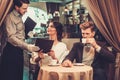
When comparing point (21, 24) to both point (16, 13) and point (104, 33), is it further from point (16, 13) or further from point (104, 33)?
point (104, 33)

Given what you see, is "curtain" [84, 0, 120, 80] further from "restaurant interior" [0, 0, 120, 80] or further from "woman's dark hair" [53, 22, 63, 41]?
"woman's dark hair" [53, 22, 63, 41]

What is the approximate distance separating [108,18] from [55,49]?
2.83ft

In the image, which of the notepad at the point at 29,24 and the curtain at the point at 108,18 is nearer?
the notepad at the point at 29,24

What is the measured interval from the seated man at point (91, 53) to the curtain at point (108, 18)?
111 millimetres

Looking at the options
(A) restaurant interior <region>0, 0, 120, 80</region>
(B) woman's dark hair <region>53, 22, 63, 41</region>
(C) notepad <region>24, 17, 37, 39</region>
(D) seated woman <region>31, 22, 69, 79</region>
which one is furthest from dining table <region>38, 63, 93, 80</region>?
(C) notepad <region>24, 17, 37, 39</region>

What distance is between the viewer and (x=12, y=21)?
396cm

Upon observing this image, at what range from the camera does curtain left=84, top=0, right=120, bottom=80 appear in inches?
161

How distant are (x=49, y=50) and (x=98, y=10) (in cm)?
88

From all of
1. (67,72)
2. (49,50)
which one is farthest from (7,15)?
(67,72)

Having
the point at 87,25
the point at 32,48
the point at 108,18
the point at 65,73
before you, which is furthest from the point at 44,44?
the point at 108,18

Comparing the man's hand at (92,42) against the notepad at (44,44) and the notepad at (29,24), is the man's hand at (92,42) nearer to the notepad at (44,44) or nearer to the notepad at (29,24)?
the notepad at (44,44)

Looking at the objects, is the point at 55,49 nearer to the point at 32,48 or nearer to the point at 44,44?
the point at 44,44

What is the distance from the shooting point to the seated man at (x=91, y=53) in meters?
4.07

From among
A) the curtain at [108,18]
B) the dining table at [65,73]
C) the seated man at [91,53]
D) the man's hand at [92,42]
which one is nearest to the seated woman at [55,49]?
the seated man at [91,53]
